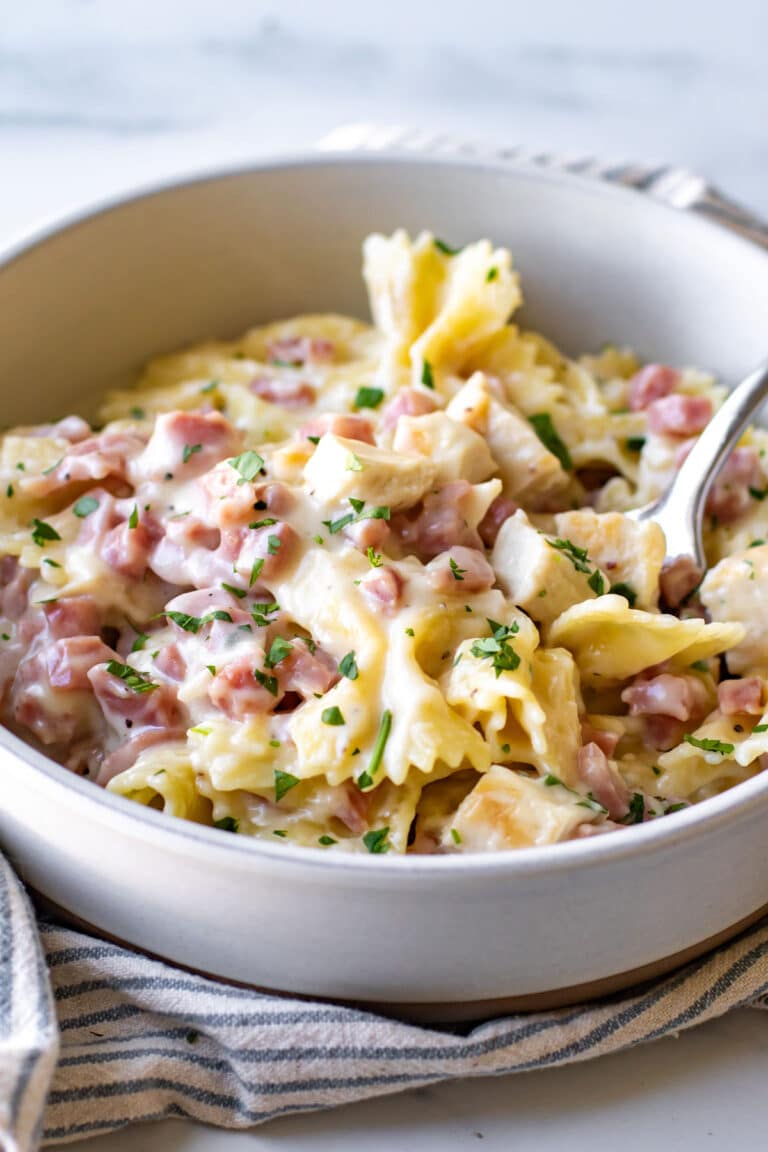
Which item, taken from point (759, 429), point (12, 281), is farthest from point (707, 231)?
point (12, 281)

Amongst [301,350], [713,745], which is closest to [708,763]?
[713,745]

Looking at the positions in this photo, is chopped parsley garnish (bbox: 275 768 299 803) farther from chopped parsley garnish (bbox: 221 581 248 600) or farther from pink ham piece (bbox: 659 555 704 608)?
pink ham piece (bbox: 659 555 704 608)

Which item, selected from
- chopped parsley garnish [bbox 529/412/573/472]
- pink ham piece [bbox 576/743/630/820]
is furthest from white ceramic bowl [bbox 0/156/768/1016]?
chopped parsley garnish [bbox 529/412/573/472]

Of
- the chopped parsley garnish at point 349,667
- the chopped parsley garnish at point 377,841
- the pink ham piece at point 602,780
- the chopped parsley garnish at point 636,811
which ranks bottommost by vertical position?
the chopped parsley garnish at point 377,841

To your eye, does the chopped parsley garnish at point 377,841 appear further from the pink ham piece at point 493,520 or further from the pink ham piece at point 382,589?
the pink ham piece at point 493,520

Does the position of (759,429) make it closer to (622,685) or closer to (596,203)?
(596,203)

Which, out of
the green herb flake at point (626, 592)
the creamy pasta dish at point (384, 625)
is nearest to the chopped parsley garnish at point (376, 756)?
the creamy pasta dish at point (384, 625)
